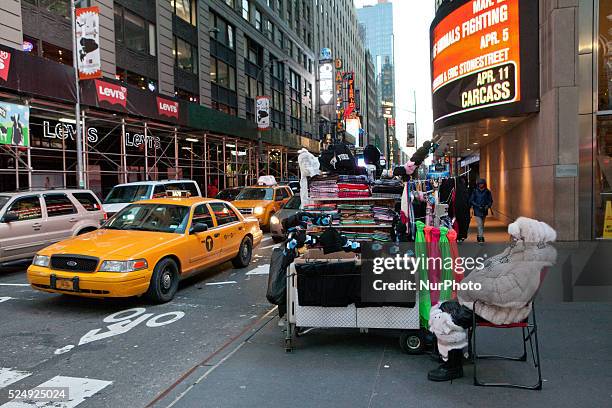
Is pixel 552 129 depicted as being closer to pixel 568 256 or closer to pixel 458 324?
pixel 568 256

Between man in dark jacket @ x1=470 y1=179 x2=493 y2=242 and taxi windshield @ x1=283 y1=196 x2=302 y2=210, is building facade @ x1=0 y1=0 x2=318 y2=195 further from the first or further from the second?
man in dark jacket @ x1=470 y1=179 x2=493 y2=242

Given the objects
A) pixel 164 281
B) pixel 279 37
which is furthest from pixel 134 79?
pixel 279 37

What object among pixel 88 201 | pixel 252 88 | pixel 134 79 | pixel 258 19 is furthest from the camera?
pixel 258 19

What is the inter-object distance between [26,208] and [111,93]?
739 cm

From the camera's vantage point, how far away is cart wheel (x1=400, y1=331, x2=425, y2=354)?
196 inches

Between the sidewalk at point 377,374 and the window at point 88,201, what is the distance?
308 inches

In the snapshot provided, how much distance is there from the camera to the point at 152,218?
853cm

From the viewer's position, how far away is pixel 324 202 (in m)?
6.99

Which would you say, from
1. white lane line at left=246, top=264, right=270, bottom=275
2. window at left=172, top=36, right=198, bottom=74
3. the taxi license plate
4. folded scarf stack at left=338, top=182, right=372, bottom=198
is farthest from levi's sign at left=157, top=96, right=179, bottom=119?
folded scarf stack at left=338, top=182, right=372, bottom=198

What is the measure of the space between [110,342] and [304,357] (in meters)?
2.32

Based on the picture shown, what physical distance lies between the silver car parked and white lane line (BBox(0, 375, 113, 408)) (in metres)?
6.18

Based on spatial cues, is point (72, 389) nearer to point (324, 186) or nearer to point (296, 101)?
point (324, 186)

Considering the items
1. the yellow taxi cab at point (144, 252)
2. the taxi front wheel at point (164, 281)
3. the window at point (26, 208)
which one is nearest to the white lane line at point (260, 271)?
the yellow taxi cab at point (144, 252)

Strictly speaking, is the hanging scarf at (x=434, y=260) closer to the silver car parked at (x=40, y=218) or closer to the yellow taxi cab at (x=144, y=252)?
the yellow taxi cab at (x=144, y=252)
